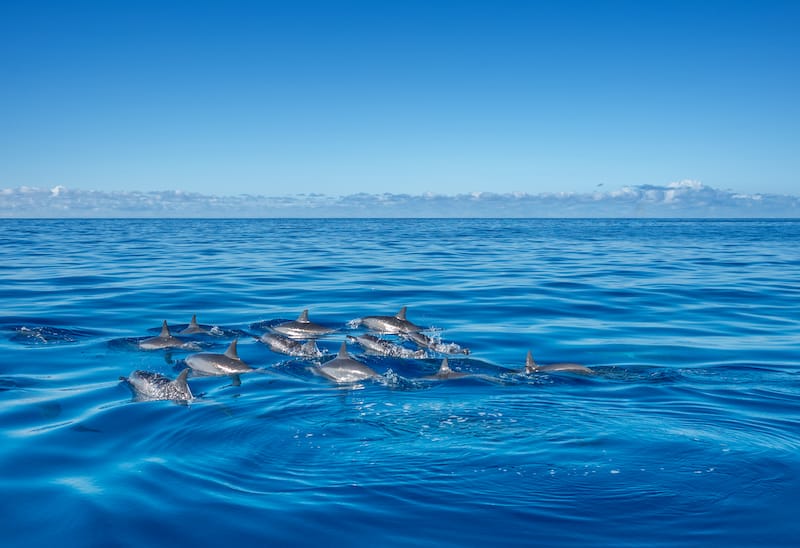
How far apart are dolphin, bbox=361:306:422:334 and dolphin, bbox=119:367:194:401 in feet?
21.7

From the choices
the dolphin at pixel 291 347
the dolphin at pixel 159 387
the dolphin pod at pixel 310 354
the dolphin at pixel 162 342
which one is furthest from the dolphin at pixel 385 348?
the dolphin at pixel 159 387

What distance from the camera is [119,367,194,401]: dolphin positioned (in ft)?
35.6

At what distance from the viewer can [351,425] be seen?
937 centimetres

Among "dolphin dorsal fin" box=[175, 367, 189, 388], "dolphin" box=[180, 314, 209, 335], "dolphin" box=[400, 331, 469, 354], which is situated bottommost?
"dolphin" box=[400, 331, 469, 354]

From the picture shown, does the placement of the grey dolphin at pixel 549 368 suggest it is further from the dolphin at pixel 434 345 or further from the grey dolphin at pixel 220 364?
the grey dolphin at pixel 220 364

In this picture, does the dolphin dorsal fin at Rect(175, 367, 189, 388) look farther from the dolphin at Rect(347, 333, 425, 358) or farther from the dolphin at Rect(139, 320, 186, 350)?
the dolphin at Rect(347, 333, 425, 358)

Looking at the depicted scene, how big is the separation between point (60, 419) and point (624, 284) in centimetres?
2422

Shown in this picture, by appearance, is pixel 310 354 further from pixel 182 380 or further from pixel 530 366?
pixel 530 366

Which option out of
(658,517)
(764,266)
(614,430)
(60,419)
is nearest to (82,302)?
(60,419)

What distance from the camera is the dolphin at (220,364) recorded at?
12.7m

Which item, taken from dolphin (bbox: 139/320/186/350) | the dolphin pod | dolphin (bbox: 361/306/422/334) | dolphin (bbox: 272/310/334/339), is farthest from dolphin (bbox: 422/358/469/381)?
dolphin (bbox: 139/320/186/350)

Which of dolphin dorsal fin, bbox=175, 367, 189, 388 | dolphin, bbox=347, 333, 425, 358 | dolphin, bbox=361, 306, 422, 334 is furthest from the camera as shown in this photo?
dolphin, bbox=361, 306, 422, 334

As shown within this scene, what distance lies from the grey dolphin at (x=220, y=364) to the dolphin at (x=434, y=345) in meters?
4.40

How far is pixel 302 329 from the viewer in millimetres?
16703
